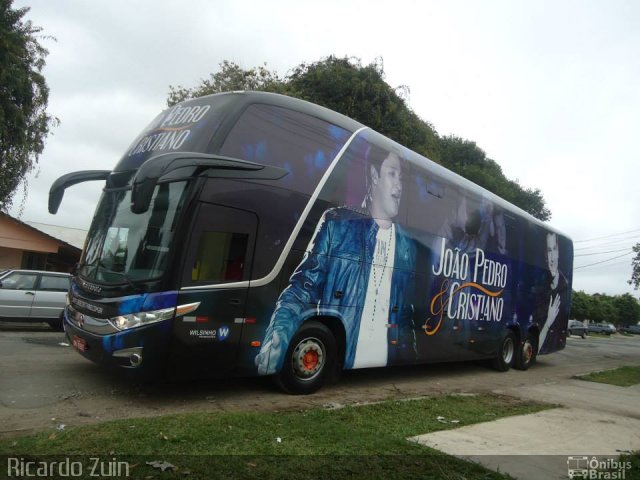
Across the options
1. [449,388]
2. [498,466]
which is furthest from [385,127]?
[498,466]

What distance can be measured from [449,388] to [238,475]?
6433mm

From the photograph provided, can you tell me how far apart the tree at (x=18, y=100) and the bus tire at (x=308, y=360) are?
16617 millimetres

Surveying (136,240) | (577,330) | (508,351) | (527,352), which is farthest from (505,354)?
(577,330)

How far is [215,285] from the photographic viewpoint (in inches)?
241

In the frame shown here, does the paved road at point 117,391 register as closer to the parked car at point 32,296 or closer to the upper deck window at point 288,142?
the parked car at point 32,296

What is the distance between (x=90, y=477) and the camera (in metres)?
3.66

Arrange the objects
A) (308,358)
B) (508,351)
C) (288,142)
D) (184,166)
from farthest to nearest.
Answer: (508,351)
(308,358)
(288,142)
(184,166)

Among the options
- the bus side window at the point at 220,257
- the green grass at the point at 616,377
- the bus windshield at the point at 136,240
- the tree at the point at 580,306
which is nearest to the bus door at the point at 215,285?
the bus side window at the point at 220,257

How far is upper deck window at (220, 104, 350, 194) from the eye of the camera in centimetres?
655

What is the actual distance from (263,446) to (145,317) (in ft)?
6.81

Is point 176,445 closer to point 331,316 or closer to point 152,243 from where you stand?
point 152,243

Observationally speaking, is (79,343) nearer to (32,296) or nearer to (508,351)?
(32,296)

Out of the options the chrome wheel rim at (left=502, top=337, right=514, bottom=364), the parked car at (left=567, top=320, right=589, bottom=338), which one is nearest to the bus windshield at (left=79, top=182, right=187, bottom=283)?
the chrome wheel rim at (left=502, top=337, right=514, bottom=364)

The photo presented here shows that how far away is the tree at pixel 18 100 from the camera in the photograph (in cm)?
1822
